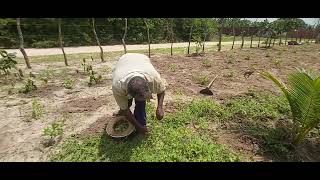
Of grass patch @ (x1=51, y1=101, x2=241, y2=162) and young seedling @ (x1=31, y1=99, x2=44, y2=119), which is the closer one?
grass patch @ (x1=51, y1=101, x2=241, y2=162)

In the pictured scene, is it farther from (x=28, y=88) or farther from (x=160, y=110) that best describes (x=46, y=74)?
(x=160, y=110)

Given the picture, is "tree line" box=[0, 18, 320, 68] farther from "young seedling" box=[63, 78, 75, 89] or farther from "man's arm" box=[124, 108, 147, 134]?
"man's arm" box=[124, 108, 147, 134]

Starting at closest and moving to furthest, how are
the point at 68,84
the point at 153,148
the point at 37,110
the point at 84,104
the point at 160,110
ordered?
1. the point at 160,110
2. the point at 153,148
3. the point at 37,110
4. the point at 84,104
5. the point at 68,84

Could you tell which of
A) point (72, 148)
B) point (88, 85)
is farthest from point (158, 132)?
point (88, 85)

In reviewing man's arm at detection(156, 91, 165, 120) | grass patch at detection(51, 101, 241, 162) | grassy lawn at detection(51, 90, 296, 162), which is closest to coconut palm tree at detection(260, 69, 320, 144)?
grassy lawn at detection(51, 90, 296, 162)

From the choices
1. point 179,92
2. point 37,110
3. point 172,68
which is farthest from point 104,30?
point 37,110

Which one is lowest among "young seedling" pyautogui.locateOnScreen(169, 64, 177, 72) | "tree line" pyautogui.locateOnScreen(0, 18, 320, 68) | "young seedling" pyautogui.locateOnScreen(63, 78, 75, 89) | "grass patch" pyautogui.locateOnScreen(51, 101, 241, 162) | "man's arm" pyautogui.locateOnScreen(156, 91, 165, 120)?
"grass patch" pyautogui.locateOnScreen(51, 101, 241, 162)

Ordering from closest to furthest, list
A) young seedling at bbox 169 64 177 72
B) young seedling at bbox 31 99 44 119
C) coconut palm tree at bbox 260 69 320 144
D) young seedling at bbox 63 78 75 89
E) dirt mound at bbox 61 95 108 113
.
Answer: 1. coconut palm tree at bbox 260 69 320 144
2. young seedling at bbox 31 99 44 119
3. dirt mound at bbox 61 95 108 113
4. young seedling at bbox 63 78 75 89
5. young seedling at bbox 169 64 177 72

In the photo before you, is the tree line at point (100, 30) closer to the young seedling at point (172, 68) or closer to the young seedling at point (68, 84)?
the young seedling at point (172, 68)

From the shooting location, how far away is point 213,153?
3.97 meters

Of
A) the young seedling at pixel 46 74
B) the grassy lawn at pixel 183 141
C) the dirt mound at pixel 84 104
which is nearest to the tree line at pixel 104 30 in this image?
the young seedling at pixel 46 74

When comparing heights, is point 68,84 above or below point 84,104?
above
